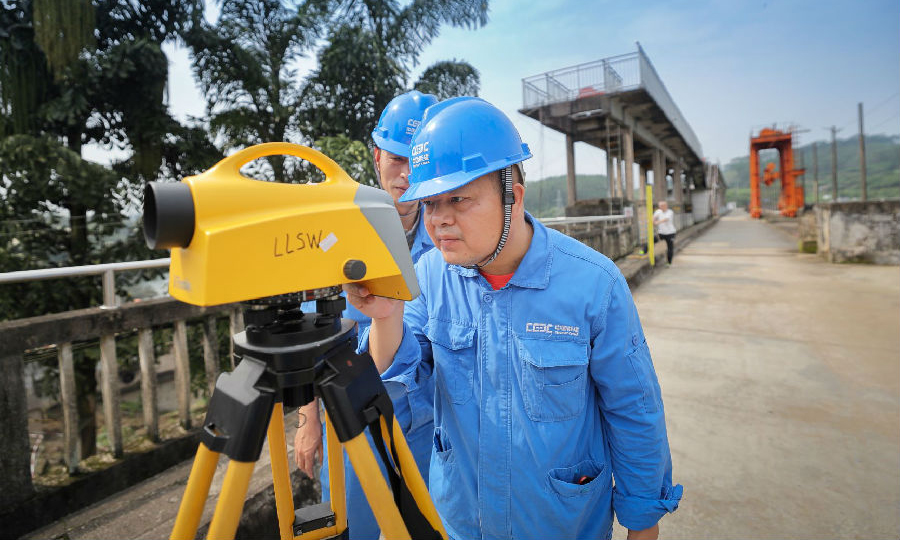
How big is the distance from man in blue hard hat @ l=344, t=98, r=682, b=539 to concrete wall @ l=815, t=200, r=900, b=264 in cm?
1007

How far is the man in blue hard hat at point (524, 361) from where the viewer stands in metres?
1.09

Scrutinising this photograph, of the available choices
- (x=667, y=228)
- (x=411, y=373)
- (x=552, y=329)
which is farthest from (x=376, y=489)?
(x=667, y=228)

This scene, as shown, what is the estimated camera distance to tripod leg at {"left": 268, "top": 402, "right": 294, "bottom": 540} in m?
0.85

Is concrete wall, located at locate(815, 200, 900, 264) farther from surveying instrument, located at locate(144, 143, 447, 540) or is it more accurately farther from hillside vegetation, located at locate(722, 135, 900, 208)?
hillside vegetation, located at locate(722, 135, 900, 208)

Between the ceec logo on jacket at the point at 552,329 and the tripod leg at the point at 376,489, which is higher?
the ceec logo on jacket at the point at 552,329

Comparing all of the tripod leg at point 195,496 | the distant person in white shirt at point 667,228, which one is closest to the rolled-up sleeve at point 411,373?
the tripod leg at point 195,496

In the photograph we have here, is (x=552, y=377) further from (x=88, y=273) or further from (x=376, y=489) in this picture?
(x=88, y=273)

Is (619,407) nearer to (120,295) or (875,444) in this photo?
(875,444)

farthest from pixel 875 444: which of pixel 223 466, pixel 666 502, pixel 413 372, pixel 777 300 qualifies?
pixel 777 300

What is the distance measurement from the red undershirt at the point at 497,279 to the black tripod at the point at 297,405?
1.68 ft

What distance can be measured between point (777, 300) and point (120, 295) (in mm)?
9138

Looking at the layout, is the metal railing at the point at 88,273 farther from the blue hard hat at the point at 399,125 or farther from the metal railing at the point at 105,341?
the blue hard hat at the point at 399,125

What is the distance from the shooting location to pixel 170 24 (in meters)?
7.32

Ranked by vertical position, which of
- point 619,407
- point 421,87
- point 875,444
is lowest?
point 875,444
